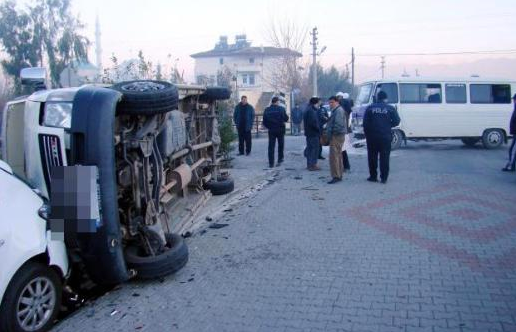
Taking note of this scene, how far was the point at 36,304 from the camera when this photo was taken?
4043 millimetres

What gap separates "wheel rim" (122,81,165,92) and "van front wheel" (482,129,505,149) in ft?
48.7

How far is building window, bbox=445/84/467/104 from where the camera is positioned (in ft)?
56.1

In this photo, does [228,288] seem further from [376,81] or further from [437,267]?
[376,81]

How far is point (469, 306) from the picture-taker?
4441 millimetres

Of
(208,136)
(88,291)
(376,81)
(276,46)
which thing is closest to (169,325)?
(88,291)

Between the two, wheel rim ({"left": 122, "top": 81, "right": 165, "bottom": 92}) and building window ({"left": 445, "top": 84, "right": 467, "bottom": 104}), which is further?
building window ({"left": 445, "top": 84, "right": 467, "bottom": 104})

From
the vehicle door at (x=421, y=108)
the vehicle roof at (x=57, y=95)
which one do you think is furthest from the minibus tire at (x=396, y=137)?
the vehicle roof at (x=57, y=95)

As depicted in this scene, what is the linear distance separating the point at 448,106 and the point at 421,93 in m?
1.01

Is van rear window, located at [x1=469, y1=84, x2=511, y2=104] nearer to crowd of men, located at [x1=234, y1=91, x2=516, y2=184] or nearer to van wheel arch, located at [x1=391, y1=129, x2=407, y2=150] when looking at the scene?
van wheel arch, located at [x1=391, y1=129, x2=407, y2=150]

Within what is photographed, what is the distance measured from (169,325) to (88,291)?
1.36 m

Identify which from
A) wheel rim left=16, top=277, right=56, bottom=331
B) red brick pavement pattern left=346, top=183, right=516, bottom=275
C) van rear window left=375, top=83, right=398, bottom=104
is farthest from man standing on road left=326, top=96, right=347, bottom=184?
wheel rim left=16, top=277, right=56, bottom=331

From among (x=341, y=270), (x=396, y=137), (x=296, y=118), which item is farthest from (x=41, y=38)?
(x=341, y=270)

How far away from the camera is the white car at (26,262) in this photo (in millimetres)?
3758

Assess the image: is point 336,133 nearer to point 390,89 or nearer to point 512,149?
point 512,149
